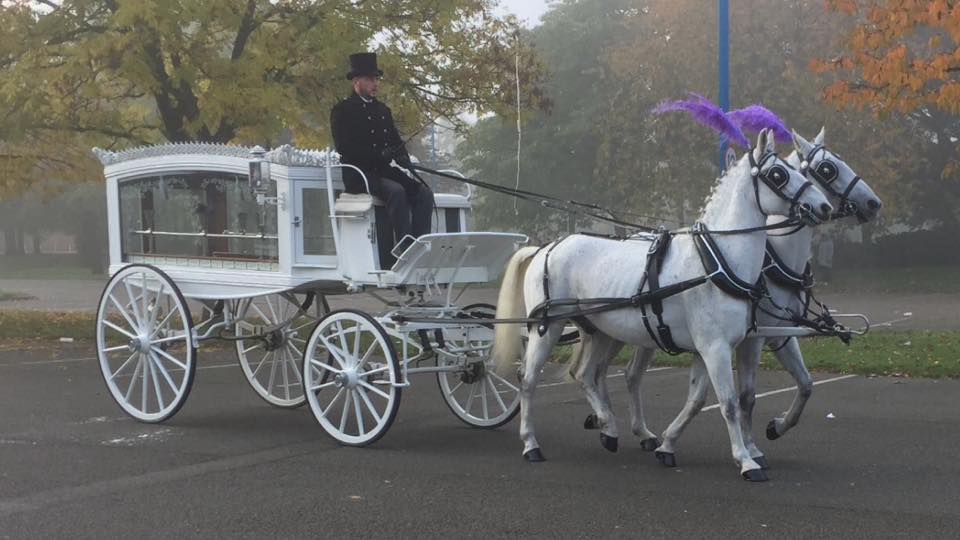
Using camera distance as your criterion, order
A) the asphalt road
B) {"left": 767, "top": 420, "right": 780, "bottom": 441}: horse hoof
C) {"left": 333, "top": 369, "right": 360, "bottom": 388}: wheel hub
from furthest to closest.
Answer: {"left": 333, "top": 369, "right": 360, "bottom": 388}: wheel hub < {"left": 767, "top": 420, "right": 780, "bottom": 441}: horse hoof < the asphalt road

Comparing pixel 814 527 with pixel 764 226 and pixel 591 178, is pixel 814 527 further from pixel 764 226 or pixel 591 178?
pixel 591 178

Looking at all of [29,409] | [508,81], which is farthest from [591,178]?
[29,409]

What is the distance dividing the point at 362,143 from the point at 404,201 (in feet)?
1.92

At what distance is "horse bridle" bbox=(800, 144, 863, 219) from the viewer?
7.00 metres

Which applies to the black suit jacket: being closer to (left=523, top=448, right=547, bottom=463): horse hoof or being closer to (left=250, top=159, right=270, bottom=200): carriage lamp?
(left=250, top=159, right=270, bottom=200): carriage lamp

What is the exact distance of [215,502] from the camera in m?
6.45

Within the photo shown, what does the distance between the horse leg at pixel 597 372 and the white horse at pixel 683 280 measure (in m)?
0.01

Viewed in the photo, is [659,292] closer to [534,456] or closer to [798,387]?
[798,387]

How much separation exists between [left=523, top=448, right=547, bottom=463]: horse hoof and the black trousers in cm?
201

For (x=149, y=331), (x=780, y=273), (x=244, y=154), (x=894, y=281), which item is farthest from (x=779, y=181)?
(x=894, y=281)

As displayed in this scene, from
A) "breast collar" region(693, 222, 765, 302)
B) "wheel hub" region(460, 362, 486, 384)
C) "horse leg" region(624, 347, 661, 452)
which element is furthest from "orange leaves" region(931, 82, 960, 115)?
"wheel hub" region(460, 362, 486, 384)

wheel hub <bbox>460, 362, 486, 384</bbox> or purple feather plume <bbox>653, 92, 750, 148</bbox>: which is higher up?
purple feather plume <bbox>653, 92, 750, 148</bbox>

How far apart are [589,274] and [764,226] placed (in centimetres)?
126

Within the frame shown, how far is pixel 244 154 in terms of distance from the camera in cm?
906
